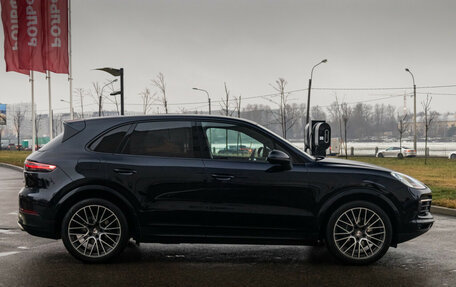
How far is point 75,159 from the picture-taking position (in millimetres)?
5883

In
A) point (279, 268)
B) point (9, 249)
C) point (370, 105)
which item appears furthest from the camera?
point (370, 105)

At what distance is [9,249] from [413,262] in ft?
15.5

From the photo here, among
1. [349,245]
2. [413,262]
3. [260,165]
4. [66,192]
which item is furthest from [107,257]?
[413,262]

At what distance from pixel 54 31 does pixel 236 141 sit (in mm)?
20795

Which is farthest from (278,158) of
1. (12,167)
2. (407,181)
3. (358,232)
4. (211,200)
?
(12,167)

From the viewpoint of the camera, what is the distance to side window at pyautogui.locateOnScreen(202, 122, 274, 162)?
19.4 ft

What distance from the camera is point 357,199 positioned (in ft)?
19.3

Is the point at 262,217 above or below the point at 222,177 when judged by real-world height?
below

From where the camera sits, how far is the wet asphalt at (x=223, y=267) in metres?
5.07

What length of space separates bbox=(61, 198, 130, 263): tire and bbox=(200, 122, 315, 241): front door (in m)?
0.98

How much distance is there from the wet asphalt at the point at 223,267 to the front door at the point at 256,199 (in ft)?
1.29

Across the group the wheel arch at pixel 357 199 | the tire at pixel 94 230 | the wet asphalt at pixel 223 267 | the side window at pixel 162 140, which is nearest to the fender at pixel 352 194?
the wheel arch at pixel 357 199

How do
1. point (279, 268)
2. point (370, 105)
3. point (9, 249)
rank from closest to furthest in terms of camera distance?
point (279, 268) < point (9, 249) < point (370, 105)

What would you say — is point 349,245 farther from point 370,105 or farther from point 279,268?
point 370,105
